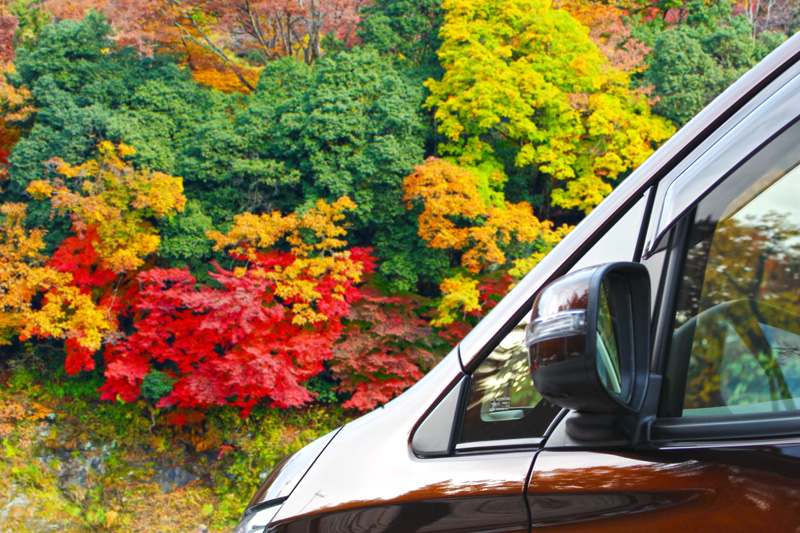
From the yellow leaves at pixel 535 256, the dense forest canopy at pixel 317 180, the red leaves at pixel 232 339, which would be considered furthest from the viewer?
the dense forest canopy at pixel 317 180

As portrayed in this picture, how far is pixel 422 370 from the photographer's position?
1155 centimetres

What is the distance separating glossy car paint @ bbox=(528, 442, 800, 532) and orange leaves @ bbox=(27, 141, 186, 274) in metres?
11.8

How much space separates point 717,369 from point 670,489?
0.71ft

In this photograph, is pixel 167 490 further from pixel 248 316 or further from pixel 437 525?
pixel 437 525

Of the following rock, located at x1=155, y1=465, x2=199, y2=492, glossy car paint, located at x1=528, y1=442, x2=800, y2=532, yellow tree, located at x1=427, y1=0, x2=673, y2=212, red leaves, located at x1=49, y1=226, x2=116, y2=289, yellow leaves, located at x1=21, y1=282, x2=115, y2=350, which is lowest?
rock, located at x1=155, y1=465, x2=199, y2=492

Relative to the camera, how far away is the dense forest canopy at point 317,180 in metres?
11.2

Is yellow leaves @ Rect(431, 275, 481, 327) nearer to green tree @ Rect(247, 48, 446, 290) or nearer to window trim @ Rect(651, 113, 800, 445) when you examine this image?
green tree @ Rect(247, 48, 446, 290)

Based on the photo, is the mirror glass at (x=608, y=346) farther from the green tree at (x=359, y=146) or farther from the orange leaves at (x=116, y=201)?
the orange leaves at (x=116, y=201)

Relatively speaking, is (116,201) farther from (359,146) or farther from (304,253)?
(359,146)

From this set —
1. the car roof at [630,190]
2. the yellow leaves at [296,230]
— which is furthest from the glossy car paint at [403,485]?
the yellow leaves at [296,230]

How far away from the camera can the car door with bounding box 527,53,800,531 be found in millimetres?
858

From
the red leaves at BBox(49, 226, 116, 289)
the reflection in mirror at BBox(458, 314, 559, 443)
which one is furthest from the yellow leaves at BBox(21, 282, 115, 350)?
the reflection in mirror at BBox(458, 314, 559, 443)

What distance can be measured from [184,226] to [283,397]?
432 centimetres

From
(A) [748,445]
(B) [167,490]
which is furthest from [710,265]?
(B) [167,490]
